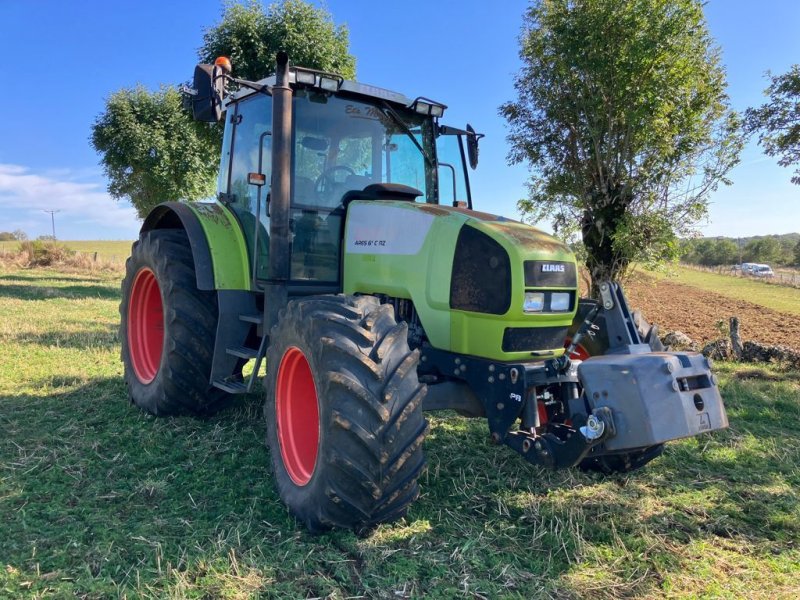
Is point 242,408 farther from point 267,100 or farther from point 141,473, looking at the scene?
point 267,100

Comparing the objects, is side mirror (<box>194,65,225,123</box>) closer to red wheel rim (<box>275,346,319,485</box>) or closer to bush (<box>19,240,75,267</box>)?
red wheel rim (<box>275,346,319,485</box>)

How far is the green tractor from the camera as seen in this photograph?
2.78 metres

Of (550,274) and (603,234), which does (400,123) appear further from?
(603,234)

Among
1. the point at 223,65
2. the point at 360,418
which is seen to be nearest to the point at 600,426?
the point at 360,418

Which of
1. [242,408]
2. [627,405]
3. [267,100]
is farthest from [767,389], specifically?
[267,100]

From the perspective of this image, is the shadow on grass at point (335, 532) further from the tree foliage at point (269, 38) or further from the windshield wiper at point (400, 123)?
the tree foliage at point (269, 38)

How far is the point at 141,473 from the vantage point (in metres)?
3.74

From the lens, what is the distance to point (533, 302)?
126 inches

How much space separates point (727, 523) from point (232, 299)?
11.5ft

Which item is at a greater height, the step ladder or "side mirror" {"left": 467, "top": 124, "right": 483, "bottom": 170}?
"side mirror" {"left": 467, "top": 124, "right": 483, "bottom": 170}

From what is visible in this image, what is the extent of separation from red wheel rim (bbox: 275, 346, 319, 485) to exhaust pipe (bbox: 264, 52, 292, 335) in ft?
1.97

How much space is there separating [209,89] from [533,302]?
92.6 inches

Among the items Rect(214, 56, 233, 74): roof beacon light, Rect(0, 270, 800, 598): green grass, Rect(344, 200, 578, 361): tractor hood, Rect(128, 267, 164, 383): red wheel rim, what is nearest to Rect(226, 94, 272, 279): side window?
Rect(214, 56, 233, 74): roof beacon light

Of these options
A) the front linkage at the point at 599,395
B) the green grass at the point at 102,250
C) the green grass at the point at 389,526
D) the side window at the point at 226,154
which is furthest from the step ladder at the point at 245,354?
the green grass at the point at 102,250
